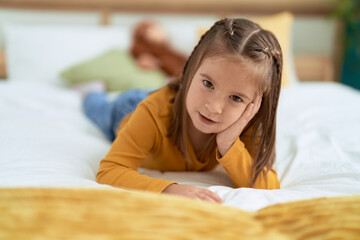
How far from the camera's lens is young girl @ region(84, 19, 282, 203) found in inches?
30.7

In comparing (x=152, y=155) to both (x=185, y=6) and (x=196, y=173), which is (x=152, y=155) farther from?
(x=185, y=6)

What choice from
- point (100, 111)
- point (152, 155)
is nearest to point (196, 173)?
point (152, 155)

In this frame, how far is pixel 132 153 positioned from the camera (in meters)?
0.89

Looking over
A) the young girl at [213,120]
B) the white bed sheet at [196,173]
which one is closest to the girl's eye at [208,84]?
the young girl at [213,120]

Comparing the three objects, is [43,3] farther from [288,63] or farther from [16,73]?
[288,63]

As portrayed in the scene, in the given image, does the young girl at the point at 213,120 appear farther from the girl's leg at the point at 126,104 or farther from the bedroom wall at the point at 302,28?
the bedroom wall at the point at 302,28

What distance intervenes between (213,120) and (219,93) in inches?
3.0

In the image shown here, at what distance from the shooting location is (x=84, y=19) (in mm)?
2465

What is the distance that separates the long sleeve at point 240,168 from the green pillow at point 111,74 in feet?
3.74

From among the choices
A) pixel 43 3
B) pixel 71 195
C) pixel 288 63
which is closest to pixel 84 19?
pixel 43 3

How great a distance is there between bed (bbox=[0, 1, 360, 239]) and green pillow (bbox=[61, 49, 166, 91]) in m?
0.11

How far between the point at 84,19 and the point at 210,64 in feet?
6.30

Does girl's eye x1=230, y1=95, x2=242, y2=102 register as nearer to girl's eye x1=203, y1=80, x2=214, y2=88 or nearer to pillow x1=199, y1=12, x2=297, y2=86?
girl's eye x1=203, y1=80, x2=214, y2=88

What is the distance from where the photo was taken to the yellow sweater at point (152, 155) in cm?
82
